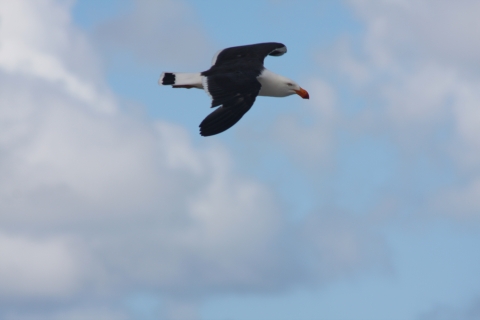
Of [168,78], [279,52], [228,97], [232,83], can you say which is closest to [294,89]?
[279,52]

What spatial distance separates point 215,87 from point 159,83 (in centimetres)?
261

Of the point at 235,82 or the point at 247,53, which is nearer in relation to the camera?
the point at 235,82

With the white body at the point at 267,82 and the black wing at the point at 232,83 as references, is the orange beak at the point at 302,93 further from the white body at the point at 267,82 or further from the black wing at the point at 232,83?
the black wing at the point at 232,83

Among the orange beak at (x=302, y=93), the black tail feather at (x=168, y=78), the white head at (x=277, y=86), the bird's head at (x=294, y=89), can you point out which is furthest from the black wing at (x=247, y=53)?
the orange beak at (x=302, y=93)

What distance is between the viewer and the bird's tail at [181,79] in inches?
1145

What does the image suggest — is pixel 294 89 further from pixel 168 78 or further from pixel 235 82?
pixel 168 78

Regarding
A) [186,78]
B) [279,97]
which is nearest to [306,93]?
[279,97]

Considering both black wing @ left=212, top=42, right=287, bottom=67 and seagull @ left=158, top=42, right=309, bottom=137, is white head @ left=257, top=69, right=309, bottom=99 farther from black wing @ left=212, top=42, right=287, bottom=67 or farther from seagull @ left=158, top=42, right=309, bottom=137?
black wing @ left=212, top=42, right=287, bottom=67

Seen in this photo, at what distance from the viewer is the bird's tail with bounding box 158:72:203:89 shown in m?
29.1

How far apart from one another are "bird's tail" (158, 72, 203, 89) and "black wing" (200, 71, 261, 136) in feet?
2.22

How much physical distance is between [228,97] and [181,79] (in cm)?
265

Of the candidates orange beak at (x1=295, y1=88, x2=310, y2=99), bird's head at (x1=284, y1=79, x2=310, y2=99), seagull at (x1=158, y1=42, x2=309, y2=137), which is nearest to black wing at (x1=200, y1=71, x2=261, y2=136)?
seagull at (x1=158, y1=42, x2=309, y2=137)

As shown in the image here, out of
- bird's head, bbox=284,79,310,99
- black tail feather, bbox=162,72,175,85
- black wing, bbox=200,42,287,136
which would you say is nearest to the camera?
black wing, bbox=200,42,287,136

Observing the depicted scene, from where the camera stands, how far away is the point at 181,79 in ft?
96.6
